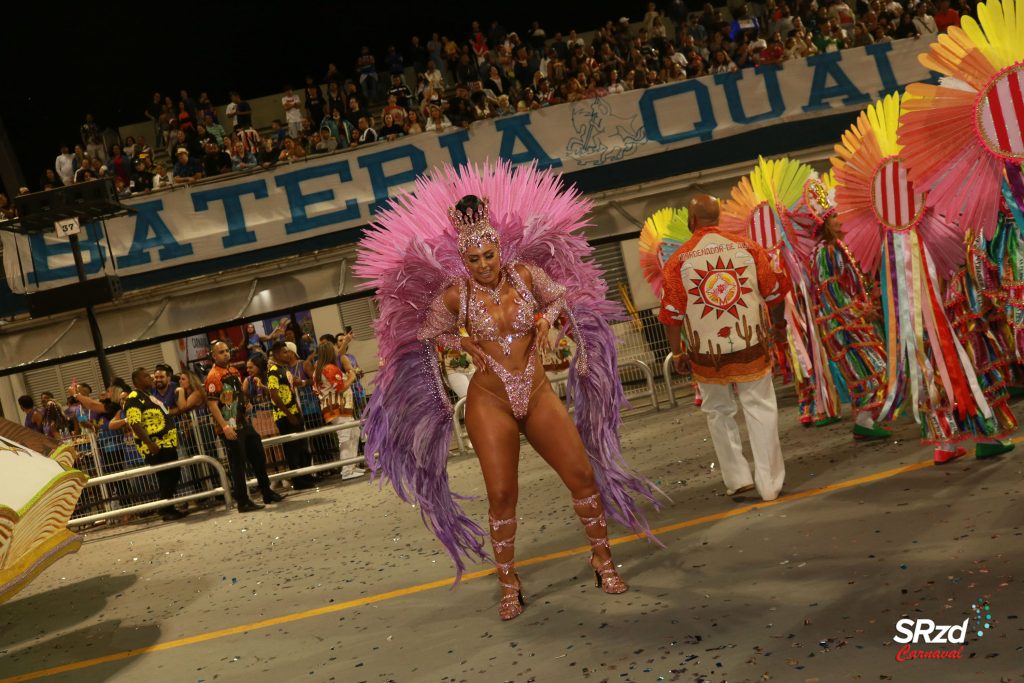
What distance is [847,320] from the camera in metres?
5.89

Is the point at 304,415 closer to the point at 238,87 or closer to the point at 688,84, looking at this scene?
the point at 688,84

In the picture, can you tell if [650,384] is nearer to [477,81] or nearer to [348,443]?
[348,443]

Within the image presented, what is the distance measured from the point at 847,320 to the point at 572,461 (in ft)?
8.93

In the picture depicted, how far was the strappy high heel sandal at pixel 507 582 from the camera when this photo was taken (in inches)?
152

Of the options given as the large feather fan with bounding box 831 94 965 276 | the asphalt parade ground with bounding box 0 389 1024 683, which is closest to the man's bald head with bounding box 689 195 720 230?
the large feather fan with bounding box 831 94 965 276

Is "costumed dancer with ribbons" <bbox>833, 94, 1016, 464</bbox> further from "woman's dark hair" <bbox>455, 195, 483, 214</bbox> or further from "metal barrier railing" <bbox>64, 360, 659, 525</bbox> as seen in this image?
"metal barrier railing" <bbox>64, 360, 659, 525</bbox>

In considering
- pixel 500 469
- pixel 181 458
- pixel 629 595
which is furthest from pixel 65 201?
pixel 629 595

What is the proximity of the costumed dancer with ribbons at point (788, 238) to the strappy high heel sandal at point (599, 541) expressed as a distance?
3142mm

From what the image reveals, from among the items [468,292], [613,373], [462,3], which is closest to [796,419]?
[613,373]

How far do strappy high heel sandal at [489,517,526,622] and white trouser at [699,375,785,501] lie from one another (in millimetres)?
1501

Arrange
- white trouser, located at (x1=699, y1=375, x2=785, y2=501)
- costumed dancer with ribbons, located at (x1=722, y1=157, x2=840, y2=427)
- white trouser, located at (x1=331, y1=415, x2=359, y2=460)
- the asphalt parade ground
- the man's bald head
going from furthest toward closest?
white trouser, located at (x1=331, y1=415, x2=359, y2=460), costumed dancer with ribbons, located at (x1=722, y1=157, x2=840, y2=427), the man's bald head, white trouser, located at (x1=699, y1=375, x2=785, y2=501), the asphalt parade ground

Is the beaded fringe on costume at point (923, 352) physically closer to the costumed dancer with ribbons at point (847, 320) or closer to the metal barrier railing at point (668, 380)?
the costumed dancer with ribbons at point (847, 320)

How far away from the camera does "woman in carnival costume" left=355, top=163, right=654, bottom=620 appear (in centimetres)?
394

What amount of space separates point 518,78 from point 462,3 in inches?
141
